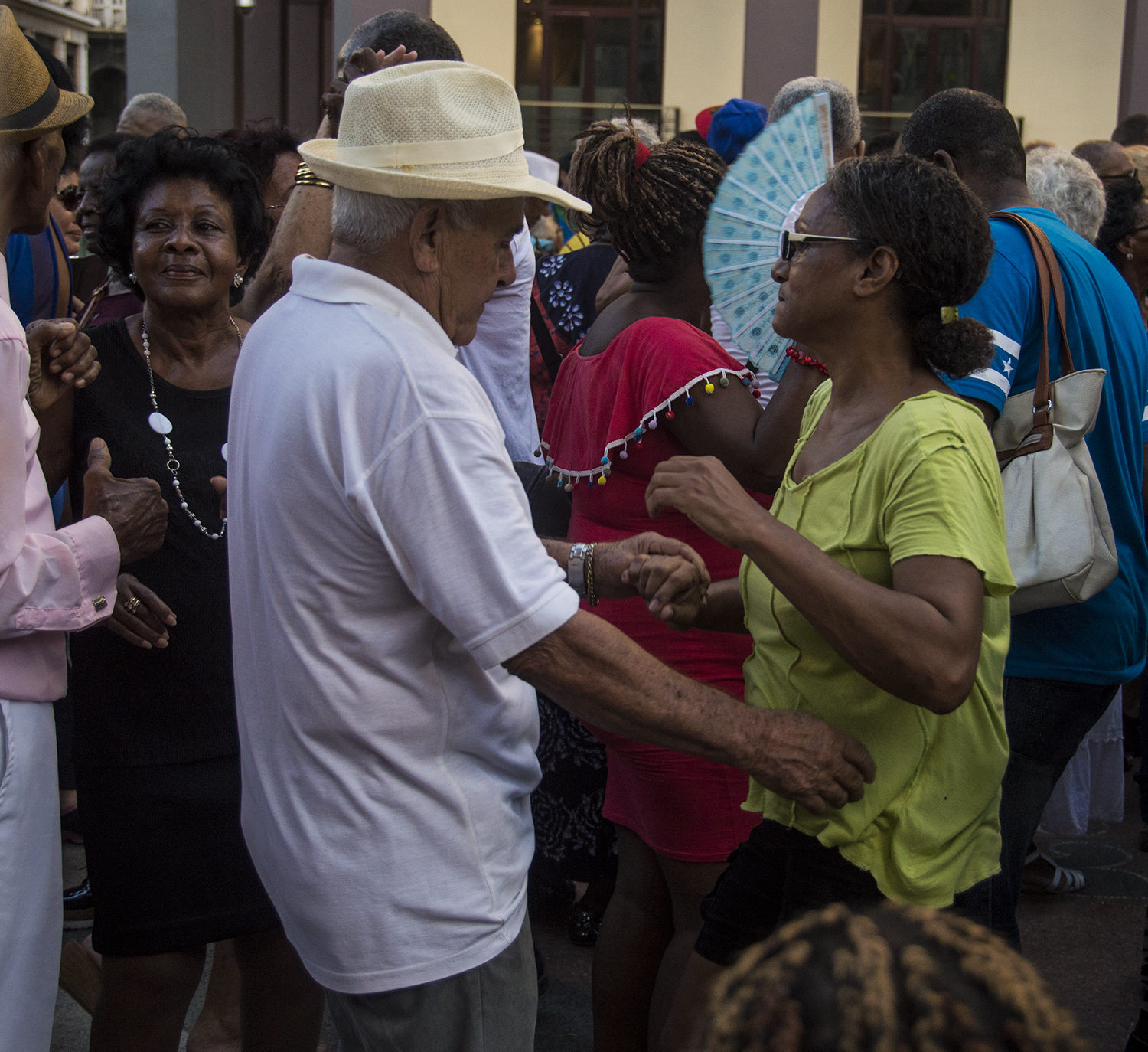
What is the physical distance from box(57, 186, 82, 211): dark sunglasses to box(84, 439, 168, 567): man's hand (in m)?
3.71

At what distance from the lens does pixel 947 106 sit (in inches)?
126

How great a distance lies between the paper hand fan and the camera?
2.46 metres

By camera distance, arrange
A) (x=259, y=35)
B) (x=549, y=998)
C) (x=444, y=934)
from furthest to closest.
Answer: (x=259, y=35) < (x=549, y=998) < (x=444, y=934)

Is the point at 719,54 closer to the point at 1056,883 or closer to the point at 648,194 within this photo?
the point at 1056,883

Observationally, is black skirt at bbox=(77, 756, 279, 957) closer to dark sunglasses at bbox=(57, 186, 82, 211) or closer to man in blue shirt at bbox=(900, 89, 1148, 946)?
man in blue shirt at bbox=(900, 89, 1148, 946)

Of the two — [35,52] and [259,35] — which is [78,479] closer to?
[35,52]

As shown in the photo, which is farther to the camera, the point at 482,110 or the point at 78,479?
the point at 78,479

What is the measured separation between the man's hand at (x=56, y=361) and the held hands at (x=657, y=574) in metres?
1.14

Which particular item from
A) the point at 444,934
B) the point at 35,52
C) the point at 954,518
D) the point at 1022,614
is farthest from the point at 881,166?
the point at 35,52

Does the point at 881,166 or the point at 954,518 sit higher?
the point at 881,166

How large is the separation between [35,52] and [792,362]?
176cm

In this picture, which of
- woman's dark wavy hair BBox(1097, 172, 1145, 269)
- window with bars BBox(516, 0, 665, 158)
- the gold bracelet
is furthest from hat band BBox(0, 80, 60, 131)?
window with bars BBox(516, 0, 665, 158)

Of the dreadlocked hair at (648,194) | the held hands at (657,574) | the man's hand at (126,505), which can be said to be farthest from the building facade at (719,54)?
the held hands at (657,574)

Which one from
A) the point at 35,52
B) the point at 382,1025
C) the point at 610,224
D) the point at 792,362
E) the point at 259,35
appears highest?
the point at 259,35
